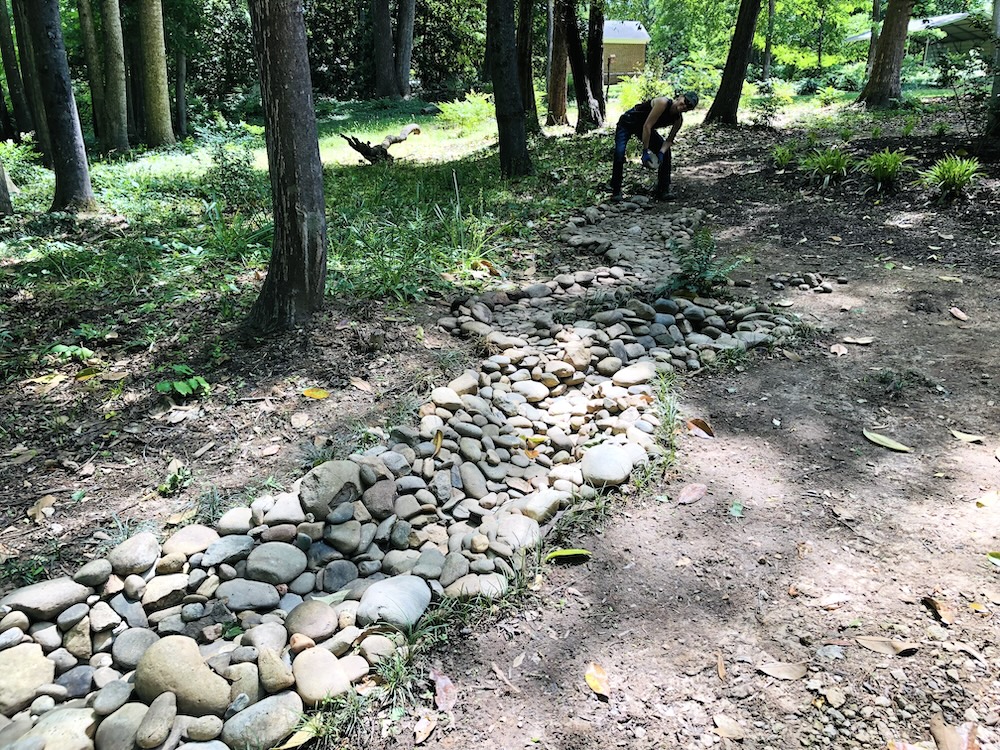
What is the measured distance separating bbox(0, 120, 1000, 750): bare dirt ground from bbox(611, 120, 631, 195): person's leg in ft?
10.8

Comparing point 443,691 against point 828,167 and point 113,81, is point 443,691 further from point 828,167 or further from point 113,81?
point 113,81

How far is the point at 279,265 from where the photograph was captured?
4.18 meters

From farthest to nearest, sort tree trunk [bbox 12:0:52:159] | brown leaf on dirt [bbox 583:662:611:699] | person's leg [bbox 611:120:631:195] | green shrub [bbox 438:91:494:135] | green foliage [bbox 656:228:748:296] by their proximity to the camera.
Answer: green shrub [bbox 438:91:494:135]
tree trunk [bbox 12:0:52:159]
person's leg [bbox 611:120:631:195]
green foliage [bbox 656:228:748:296]
brown leaf on dirt [bbox 583:662:611:699]

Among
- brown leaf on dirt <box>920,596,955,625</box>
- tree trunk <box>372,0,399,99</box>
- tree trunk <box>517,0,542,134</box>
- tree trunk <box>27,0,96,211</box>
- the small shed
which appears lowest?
brown leaf on dirt <box>920,596,955,625</box>

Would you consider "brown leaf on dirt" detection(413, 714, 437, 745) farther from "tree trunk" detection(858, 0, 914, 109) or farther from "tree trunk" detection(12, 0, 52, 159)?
"tree trunk" detection(858, 0, 914, 109)

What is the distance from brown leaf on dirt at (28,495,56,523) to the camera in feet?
9.62

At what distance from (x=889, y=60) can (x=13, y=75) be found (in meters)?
18.2

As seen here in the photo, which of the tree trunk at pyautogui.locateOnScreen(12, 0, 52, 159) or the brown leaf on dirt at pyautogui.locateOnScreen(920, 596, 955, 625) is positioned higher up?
the tree trunk at pyautogui.locateOnScreen(12, 0, 52, 159)

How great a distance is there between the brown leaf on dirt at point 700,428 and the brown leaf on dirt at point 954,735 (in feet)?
5.96

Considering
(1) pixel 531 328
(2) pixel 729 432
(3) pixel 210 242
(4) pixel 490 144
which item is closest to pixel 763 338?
(2) pixel 729 432

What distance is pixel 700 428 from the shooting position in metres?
3.75

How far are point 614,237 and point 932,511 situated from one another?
14.1ft

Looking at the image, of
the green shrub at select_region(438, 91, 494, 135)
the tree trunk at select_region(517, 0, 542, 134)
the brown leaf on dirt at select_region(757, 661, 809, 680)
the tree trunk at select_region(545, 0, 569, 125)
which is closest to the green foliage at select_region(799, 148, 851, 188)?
the tree trunk at select_region(517, 0, 542, 134)

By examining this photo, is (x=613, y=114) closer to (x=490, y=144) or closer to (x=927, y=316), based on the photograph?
(x=490, y=144)
